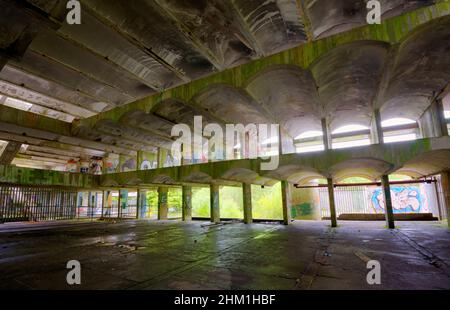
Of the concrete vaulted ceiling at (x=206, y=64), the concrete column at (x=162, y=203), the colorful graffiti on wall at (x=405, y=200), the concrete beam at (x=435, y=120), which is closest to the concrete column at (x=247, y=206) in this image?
the concrete vaulted ceiling at (x=206, y=64)

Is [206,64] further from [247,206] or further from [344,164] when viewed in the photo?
[247,206]

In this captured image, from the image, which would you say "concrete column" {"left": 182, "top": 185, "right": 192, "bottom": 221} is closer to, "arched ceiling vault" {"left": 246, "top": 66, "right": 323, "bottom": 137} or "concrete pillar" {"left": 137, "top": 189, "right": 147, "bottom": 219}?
"concrete pillar" {"left": 137, "top": 189, "right": 147, "bottom": 219}

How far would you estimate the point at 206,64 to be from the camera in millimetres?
10773

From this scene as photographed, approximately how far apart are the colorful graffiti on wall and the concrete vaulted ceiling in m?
8.61

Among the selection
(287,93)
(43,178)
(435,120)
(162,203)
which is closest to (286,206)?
(287,93)

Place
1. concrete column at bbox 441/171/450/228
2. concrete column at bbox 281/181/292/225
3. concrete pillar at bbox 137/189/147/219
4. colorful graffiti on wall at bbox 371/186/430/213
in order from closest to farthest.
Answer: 1. concrete column at bbox 441/171/450/228
2. concrete column at bbox 281/181/292/225
3. colorful graffiti on wall at bbox 371/186/430/213
4. concrete pillar at bbox 137/189/147/219

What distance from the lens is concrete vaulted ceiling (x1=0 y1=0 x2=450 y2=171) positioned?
7.29m

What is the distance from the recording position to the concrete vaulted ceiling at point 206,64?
7.29 meters

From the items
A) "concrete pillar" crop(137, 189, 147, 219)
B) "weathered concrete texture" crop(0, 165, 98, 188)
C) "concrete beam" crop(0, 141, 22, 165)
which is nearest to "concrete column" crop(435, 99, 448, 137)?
"concrete pillar" crop(137, 189, 147, 219)

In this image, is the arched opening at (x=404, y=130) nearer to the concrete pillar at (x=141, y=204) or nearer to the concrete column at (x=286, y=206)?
the concrete column at (x=286, y=206)

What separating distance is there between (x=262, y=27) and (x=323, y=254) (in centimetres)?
737

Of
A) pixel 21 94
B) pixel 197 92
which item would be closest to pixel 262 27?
pixel 197 92

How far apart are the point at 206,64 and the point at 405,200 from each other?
21005 mm

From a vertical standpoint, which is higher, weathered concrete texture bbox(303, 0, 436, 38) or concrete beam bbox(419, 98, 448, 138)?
weathered concrete texture bbox(303, 0, 436, 38)
